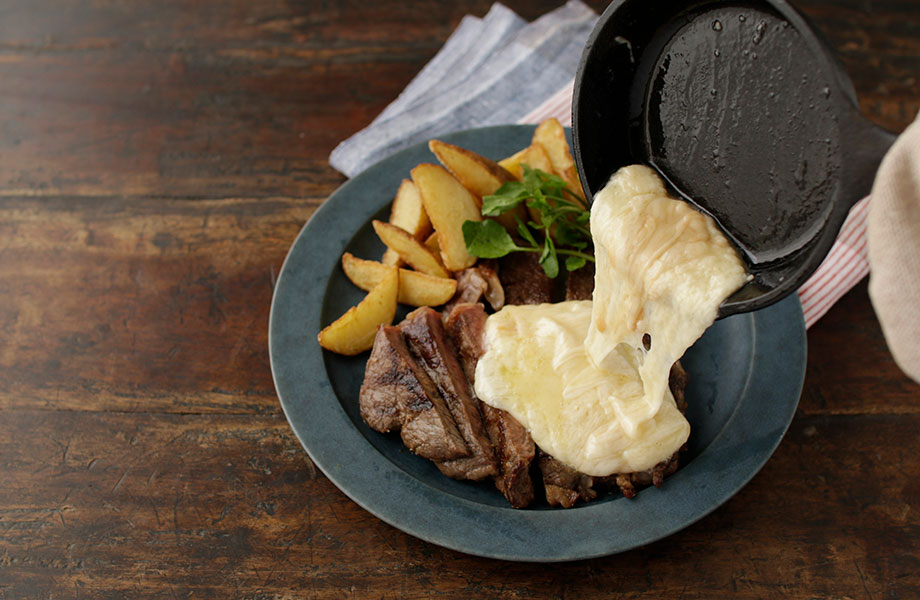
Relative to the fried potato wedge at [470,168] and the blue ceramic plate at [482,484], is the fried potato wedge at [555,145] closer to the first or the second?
the fried potato wedge at [470,168]

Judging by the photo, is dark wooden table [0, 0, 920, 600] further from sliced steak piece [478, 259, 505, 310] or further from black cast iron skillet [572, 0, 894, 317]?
black cast iron skillet [572, 0, 894, 317]

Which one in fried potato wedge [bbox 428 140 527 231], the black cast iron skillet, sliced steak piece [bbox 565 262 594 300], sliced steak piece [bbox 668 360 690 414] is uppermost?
the black cast iron skillet

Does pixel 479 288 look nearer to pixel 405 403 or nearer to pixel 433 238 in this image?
pixel 433 238

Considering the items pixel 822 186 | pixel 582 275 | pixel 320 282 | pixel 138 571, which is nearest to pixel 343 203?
pixel 320 282

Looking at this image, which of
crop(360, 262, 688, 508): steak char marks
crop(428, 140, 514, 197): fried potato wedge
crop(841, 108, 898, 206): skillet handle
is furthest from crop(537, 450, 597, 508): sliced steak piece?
crop(841, 108, 898, 206): skillet handle

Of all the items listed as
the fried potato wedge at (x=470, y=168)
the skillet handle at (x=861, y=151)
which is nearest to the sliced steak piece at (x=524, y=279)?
the fried potato wedge at (x=470, y=168)

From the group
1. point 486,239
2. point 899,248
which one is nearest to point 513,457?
point 486,239
